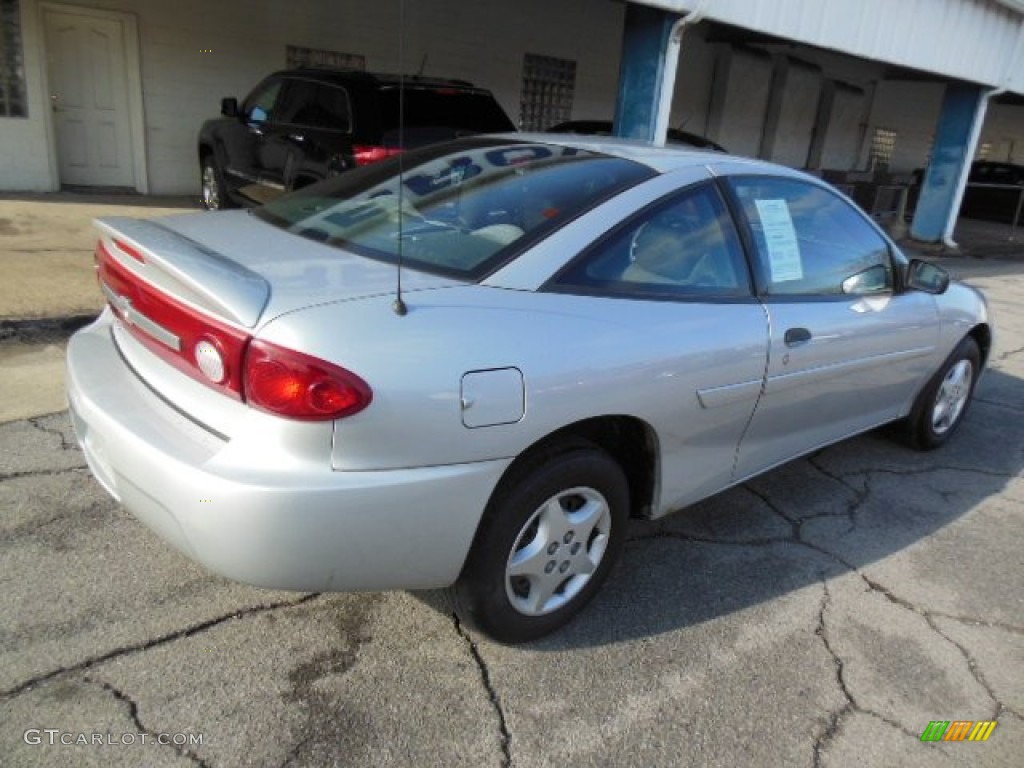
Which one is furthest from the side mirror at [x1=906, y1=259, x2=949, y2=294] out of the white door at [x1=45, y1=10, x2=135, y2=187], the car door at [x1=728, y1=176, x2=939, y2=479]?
the white door at [x1=45, y1=10, x2=135, y2=187]

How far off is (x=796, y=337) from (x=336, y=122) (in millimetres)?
4845

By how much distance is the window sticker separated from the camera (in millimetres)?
3174

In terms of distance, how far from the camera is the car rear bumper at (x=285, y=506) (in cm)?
198

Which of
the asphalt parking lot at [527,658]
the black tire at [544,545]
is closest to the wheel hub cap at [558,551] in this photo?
the black tire at [544,545]

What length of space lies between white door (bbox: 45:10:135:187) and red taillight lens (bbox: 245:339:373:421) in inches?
384

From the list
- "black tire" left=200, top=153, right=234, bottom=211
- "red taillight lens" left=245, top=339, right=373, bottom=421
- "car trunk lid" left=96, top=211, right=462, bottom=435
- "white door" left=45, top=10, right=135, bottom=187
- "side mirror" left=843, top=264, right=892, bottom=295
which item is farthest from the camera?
"white door" left=45, top=10, right=135, bottom=187

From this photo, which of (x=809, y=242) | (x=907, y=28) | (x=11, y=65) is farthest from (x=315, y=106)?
(x=907, y=28)

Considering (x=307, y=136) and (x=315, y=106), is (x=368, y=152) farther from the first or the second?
(x=315, y=106)

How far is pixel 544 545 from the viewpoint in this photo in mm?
2514

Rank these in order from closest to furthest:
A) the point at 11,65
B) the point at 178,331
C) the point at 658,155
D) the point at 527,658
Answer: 1. the point at 178,331
2. the point at 527,658
3. the point at 658,155
4. the point at 11,65

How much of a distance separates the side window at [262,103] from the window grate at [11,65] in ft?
10.1

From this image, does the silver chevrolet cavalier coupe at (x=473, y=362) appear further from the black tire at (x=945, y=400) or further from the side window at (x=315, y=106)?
the side window at (x=315, y=106)

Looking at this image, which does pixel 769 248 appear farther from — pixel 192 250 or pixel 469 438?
pixel 192 250

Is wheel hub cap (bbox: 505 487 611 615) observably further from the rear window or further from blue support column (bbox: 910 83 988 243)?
blue support column (bbox: 910 83 988 243)
